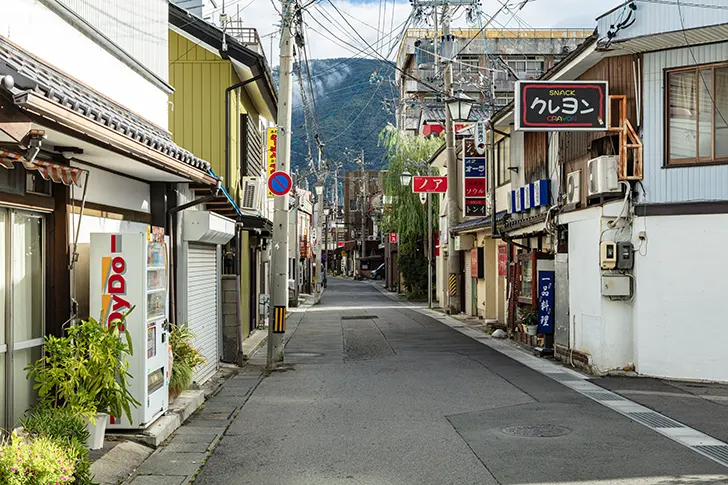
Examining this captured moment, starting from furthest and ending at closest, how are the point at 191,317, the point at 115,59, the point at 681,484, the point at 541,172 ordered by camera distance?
the point at 541,172
the point at 191,317
the point at 115,59
the point at 681,484

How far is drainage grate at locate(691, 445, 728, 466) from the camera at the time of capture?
Result: 8477 mm

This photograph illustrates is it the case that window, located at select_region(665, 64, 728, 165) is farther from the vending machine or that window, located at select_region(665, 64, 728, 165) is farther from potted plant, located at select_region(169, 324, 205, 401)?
the vending machine

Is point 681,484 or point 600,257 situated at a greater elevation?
point 600,257

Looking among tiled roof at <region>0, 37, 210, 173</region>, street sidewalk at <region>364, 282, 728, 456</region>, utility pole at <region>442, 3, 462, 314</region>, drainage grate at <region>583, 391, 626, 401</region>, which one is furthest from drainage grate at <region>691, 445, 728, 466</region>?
utility pole at <region>442, 3, 462, 314</region>

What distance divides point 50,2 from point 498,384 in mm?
9441

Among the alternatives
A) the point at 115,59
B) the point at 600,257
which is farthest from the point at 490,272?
the point at 115,59

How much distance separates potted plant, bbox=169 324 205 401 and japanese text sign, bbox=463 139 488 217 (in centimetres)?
1877

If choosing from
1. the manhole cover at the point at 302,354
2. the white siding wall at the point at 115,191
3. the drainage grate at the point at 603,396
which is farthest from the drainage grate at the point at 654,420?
the manhole cover at the point at 302,354

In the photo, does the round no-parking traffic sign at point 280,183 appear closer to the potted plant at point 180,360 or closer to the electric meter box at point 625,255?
the potted plant at point 180,360

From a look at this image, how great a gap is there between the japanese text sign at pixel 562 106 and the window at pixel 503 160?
10.5 m

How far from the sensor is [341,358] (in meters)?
18.7

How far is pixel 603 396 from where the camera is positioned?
12875mm

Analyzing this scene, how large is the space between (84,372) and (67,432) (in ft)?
2.83

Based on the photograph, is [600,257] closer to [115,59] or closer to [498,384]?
[498,384]
